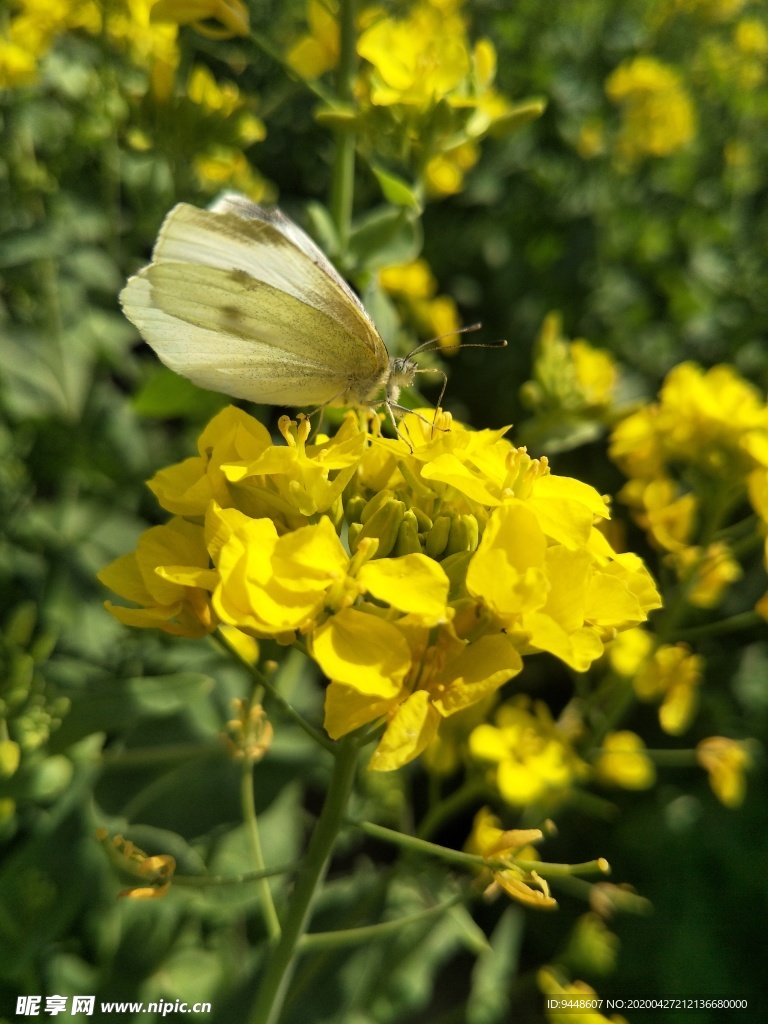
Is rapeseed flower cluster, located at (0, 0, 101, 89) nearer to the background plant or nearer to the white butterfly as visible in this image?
the background plant

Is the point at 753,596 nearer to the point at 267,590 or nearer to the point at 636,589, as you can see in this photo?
the point at 636,589

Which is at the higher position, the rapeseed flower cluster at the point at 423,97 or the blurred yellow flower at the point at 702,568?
the rapeseed flower cluster at the point at 423,97

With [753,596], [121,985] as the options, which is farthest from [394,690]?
[753,596]

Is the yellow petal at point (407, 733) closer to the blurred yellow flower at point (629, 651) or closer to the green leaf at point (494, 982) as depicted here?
the blurred yellow flower at point (629, 651)

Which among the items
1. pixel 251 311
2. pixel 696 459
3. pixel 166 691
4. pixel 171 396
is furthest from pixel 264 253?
pixel 696 459

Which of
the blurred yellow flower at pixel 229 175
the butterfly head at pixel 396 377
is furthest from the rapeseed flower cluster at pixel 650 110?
the butterfly head at pixel 396 377

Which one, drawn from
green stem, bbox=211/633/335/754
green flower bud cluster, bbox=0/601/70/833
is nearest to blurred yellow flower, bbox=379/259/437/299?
green flower bud cluster, bbox=0/601/70/833

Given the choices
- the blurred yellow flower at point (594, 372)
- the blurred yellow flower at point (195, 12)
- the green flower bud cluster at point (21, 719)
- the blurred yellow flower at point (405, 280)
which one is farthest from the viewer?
the blurred yellow flower at point (405, 280)
